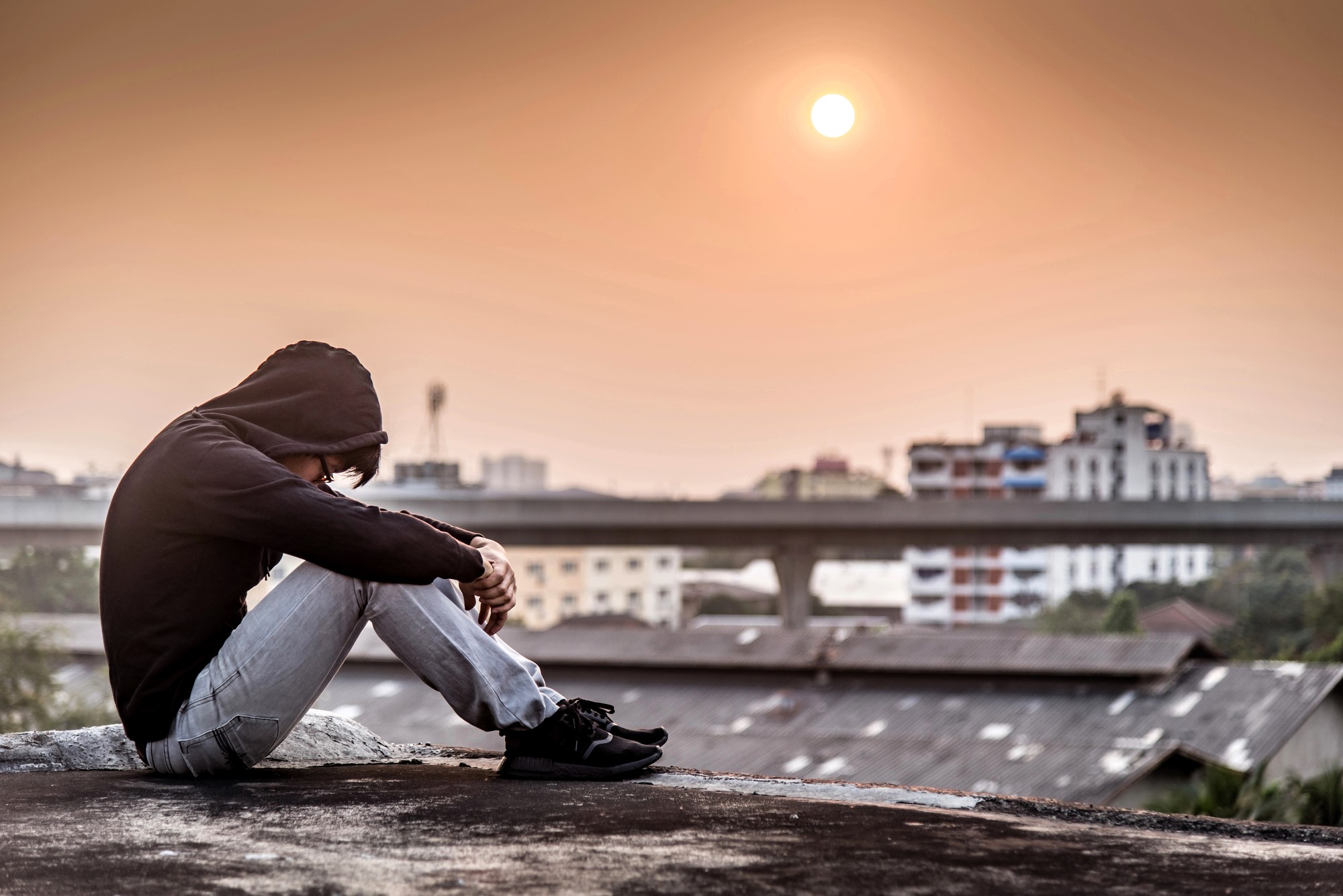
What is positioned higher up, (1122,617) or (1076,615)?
(1122,617)

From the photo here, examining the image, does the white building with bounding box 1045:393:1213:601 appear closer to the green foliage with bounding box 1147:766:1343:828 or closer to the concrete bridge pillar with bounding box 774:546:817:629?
the concrete bridge pillar with bounding box 774:546:817:629

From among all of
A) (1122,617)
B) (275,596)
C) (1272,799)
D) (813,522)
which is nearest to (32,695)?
(813,522)

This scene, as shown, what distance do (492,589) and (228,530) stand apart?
0.74 metres

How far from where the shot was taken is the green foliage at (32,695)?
31.9m

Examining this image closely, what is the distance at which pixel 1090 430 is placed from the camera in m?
127

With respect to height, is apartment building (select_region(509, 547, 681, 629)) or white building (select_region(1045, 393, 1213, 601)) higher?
white building (select_region(1045, 393, 1213, 601))

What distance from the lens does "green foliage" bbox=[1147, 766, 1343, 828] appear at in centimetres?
1589

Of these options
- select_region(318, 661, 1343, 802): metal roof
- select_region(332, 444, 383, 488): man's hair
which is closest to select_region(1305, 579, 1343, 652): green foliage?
select_region(318, 661, 1343, 802): metal roof

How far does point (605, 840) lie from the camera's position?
115 inches

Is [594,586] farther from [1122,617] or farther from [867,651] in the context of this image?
[867,651]

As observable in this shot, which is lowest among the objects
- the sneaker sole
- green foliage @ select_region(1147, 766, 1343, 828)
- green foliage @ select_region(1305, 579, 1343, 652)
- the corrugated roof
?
green foliage @ select_region(1305, 579, 1343, 652)

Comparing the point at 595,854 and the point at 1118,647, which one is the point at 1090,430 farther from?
the point at 595,854

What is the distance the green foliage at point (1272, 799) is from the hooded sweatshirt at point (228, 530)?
13608 millimetres

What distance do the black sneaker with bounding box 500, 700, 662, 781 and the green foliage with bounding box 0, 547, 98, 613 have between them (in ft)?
192
